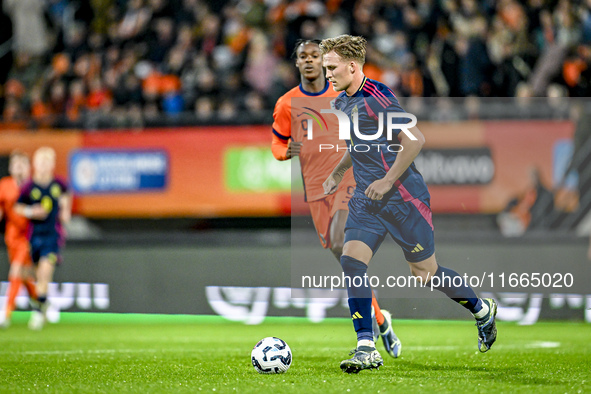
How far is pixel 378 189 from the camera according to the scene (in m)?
5.54

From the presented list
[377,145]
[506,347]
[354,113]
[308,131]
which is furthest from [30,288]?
[377,145]

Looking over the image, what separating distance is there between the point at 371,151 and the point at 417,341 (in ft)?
9.40

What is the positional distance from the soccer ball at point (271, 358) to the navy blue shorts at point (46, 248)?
477 cm

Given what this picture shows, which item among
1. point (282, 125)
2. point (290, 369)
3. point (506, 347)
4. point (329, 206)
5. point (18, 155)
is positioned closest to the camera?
point (290, 369)

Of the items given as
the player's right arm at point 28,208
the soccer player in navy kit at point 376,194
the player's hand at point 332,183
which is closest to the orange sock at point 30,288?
the player's right arm at point 28,208

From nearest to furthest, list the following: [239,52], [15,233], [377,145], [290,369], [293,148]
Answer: [377,145], [290,369], [293,148], [15,233], [239,52]

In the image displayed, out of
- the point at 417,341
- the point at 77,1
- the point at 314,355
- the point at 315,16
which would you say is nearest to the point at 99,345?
the point at 314,355

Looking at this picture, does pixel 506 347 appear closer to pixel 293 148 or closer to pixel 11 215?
pixel 293 148

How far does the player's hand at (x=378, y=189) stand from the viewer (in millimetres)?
5511

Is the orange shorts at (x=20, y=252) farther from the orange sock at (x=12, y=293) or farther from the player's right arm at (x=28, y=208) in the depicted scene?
the player's right arm at (x=28, y=208)

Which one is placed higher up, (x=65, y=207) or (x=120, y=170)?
(x=120, y=170)

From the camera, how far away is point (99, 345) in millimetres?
7801

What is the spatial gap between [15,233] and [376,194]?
6.33 metres

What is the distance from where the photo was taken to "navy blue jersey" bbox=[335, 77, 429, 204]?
559cm
